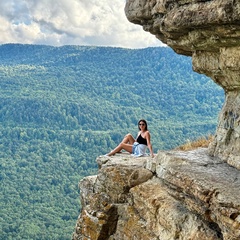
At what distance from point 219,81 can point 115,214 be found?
4.65 m

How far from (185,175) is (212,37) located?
3.24 m

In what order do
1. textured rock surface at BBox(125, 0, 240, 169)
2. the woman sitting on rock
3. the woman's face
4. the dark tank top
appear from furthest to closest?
1. the woman's face
2. the dark tank top
3. the woman sitting on rock
4. textured rock surface at BBox(125, 0, 240, 169)

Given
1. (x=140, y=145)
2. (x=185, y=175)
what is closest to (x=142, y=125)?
(x=140, y=145)

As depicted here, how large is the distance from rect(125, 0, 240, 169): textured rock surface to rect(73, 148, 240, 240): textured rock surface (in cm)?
88

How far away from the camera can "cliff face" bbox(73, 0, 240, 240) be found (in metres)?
9.69

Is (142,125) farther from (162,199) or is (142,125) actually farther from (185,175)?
(185,175)

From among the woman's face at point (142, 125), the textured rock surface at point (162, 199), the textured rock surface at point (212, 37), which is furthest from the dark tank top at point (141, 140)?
the textured rock surface at point (212, 37)

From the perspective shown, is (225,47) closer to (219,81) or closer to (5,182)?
(219,81)

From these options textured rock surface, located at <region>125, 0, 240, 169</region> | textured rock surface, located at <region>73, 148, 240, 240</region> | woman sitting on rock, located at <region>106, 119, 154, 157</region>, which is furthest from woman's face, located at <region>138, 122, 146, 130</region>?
textured rock surface, located at <region>125, 0, 240, 169</region>

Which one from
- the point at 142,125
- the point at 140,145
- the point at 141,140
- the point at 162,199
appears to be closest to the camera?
the point at 162,199

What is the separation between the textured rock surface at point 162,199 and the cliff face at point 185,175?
0.02 m

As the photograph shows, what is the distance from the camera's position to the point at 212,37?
10664mm

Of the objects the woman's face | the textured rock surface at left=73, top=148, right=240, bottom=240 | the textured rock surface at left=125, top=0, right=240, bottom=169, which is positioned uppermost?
the textured rock surface at left=125, top=0, right=240, bottom=169

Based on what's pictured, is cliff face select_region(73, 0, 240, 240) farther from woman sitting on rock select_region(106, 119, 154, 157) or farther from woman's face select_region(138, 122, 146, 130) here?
woman's face select_region(138, 122, 146, 130)
